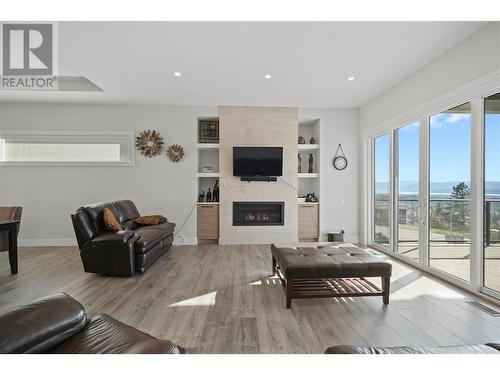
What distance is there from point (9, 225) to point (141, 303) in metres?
2.29

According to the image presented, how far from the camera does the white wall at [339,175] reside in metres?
5.39

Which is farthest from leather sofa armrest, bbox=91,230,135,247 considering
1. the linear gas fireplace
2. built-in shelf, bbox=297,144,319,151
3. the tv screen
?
built-in shelf, bbox=297,144,319,151

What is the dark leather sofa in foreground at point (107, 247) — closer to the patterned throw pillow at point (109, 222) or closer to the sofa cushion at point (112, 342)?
the patterned throw pillow at point (109, 222)

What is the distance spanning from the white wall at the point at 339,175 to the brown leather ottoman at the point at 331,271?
256 cm

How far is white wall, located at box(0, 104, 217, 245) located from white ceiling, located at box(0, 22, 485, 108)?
0.47m

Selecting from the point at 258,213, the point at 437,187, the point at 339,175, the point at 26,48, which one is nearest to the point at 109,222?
the point at 26,48

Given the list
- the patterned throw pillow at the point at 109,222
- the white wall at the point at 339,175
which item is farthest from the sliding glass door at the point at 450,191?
the patterned throw pillow at the point at 109,222

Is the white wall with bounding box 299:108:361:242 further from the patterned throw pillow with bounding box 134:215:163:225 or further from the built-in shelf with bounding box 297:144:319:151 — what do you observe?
the patterned throw pillow with bounding box 134:215:163:225

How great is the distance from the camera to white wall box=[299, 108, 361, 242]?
5.39 meters

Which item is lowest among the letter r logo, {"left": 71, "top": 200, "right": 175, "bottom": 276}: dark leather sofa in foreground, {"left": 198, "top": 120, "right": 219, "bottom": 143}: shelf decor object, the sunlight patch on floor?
the sunlight patch on floor
